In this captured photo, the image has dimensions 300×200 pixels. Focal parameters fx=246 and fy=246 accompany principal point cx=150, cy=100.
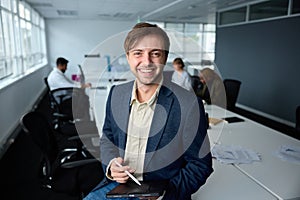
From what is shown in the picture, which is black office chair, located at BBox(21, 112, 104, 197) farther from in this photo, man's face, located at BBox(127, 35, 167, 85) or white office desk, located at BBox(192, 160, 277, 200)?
man's face, located at BBox(127, 35, 167, 85)

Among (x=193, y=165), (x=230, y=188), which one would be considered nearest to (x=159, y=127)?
(x=193, y=165)

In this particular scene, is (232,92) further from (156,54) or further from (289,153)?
(156,54)

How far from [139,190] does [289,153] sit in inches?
47.8

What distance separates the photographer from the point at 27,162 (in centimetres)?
303

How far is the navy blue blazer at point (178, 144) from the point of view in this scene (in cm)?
99

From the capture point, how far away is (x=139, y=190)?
982 mm

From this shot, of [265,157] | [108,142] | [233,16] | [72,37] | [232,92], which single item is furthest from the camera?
[72,37]

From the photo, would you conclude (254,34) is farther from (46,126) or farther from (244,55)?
(46,126)

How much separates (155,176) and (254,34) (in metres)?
5.15

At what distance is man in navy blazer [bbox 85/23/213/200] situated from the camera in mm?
976

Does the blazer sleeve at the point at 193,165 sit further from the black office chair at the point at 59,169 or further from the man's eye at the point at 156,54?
the black office chair at the point at 59,169

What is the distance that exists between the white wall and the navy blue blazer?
8.54m

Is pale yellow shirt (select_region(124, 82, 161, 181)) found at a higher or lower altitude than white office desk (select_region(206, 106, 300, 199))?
higher

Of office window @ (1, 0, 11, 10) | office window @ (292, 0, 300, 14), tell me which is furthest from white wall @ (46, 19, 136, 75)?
office window @ (292, 0, 300, 14)
